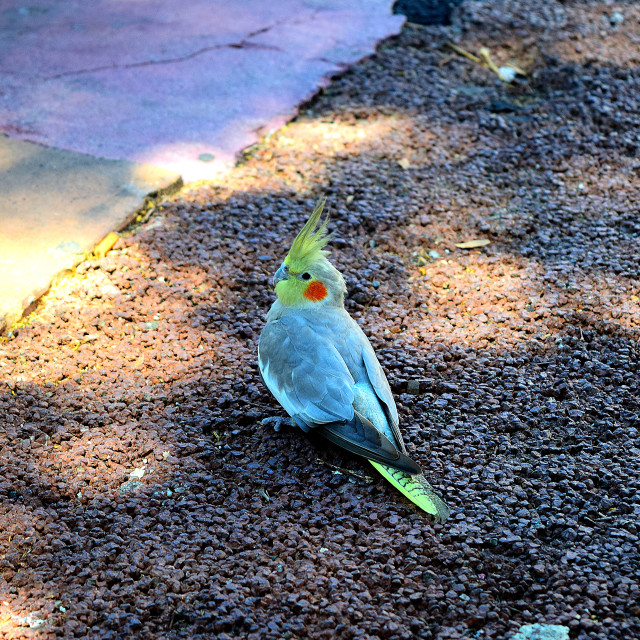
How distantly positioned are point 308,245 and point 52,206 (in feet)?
5.63

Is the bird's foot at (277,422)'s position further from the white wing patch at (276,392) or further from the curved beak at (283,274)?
the curved beak at (283,274)

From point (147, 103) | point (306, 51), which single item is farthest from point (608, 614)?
point (306, 51)

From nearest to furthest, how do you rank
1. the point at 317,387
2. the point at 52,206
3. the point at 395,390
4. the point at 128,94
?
the point at 317,387, the point at 395,390, the point at 52,206, the point at 128,94

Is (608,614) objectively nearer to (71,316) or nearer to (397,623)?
(397,623)

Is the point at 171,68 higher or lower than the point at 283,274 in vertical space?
higher

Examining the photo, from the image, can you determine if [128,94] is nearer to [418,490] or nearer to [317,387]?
[317,387]

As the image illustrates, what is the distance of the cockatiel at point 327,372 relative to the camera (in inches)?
96.2

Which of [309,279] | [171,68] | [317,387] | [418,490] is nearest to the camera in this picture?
[418,490]

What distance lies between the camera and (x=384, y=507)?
2463 mm

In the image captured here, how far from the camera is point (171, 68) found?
17.1 ft

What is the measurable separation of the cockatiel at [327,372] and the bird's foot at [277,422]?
0.09m

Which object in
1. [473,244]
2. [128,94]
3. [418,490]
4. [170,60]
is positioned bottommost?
[418,490]

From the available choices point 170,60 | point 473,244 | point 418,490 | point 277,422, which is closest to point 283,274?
point 277,422

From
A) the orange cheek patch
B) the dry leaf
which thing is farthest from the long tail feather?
the dry leaf
